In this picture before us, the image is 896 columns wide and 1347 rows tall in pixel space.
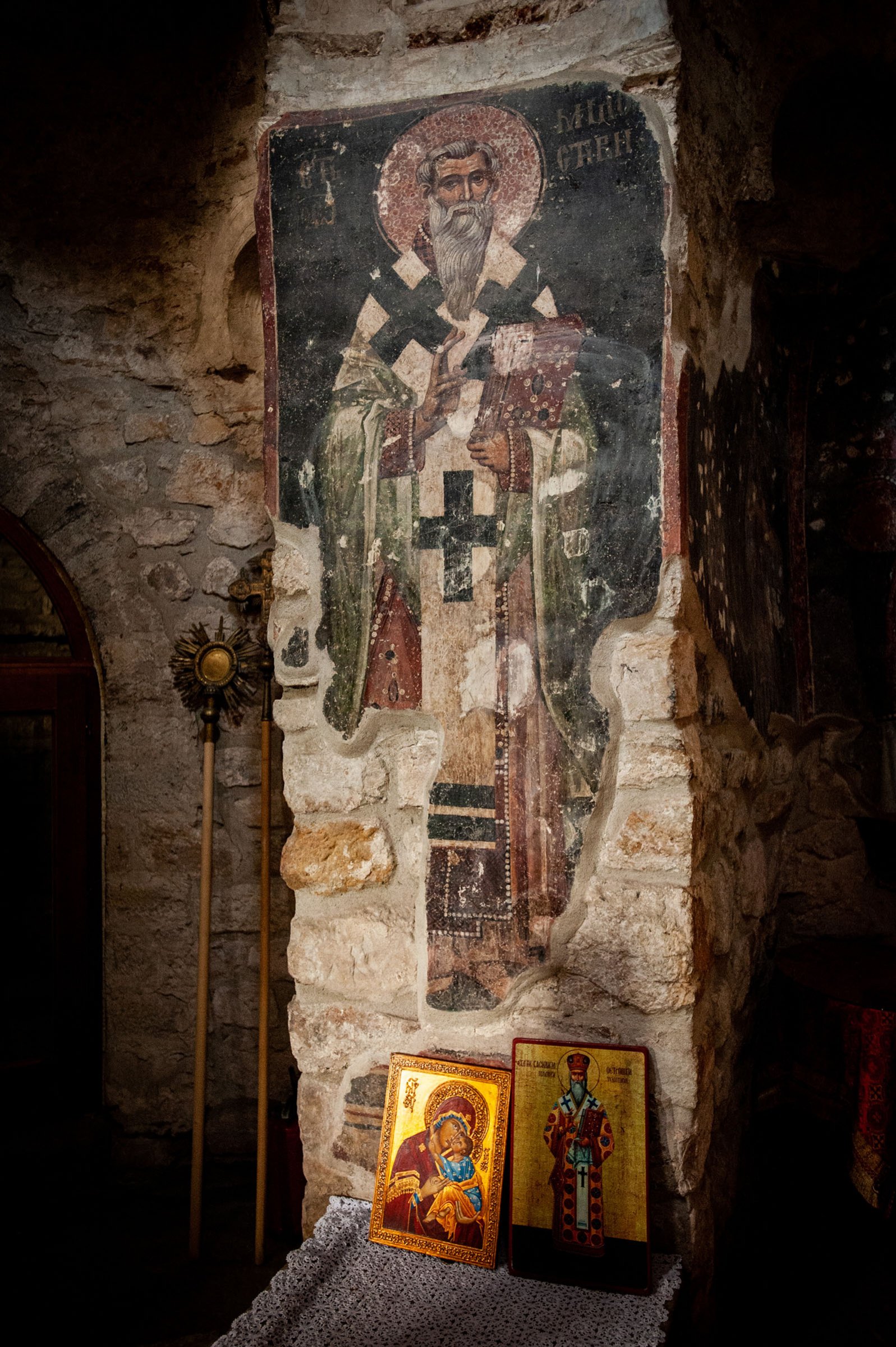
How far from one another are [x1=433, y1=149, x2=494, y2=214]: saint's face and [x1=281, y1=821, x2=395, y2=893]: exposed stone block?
127 centimetres

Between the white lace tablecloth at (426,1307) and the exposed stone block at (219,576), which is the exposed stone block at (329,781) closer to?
the white lace tablecloth at (426,1307)

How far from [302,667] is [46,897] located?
5.07 ft

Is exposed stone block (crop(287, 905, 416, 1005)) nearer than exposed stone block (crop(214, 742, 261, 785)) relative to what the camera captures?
Yes

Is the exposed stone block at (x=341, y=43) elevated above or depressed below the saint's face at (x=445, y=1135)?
above

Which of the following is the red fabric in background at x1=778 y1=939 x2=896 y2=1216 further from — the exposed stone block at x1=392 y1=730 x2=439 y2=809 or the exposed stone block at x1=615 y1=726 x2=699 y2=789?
the exposed stone block at x1=392 y1=730 x2=439 y2=809

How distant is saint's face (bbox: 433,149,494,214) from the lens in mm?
1833

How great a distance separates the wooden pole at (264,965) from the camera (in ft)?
8.16

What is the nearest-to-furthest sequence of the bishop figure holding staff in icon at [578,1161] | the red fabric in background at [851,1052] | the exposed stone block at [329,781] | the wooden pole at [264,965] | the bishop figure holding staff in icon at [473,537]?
the bishop figure holding staff in icon at [578,1161]
the bishop figure holding staff in icon at [473,537]
the exposed stone block at [329,781]
the red fabric in background at [851,1052]
the wooden pole at [264,965]

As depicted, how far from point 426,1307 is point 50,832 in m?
1.88

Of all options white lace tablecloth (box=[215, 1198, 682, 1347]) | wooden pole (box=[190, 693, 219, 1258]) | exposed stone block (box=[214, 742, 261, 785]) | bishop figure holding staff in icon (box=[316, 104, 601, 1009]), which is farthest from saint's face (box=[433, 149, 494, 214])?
white lace tablecloth (box=[215, 1198, 682, 1347])

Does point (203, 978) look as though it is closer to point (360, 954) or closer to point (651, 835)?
point (360, 954)

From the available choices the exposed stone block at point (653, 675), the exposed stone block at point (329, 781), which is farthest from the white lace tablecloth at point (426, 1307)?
the exposed stone block at point (653, 675)

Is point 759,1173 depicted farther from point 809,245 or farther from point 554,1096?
point 809,245

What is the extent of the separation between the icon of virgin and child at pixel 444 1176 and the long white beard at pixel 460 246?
1556 mm
